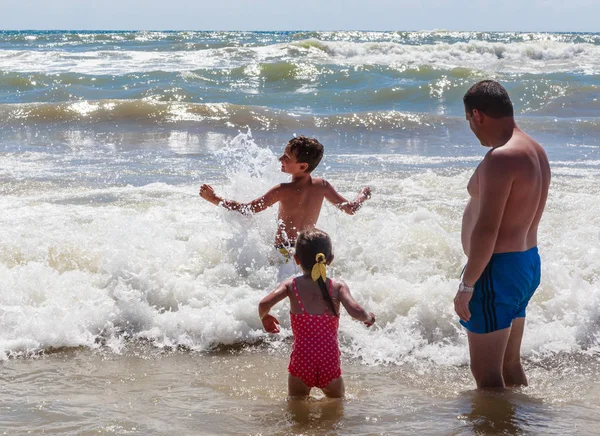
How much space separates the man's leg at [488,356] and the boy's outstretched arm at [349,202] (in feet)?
6.42

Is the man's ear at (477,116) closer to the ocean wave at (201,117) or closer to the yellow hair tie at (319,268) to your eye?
the yellow hair tie at (319,268)

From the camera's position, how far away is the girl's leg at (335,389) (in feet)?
12.7

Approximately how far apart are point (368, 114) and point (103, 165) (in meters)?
6.49

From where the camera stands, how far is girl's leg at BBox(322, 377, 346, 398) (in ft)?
12.7

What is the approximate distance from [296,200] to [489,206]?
2.44 m

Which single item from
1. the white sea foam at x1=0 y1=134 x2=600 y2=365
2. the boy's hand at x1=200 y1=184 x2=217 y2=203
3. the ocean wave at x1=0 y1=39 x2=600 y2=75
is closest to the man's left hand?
the white sea foam at x1=0 y1=134 x2=600 y2=365

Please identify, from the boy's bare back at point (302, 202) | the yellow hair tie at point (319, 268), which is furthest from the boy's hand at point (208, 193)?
the yellow hair tie at point (319, 268)

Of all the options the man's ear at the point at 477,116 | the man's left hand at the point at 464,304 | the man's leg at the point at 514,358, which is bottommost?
the man's leg at the point at 514,358

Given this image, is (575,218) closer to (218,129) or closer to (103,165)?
(103,165)

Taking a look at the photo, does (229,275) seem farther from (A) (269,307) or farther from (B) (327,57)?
(B) (327,57)

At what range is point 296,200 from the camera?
5.59 meters

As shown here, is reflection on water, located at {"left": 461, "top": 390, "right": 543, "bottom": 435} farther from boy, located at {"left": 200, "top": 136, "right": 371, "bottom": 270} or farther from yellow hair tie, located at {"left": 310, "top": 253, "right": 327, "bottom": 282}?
boy, located at {"left": 200, "top": 136, "right": 371, "bottom": 270}

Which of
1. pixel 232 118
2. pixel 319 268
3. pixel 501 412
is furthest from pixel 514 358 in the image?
pixel 232 118

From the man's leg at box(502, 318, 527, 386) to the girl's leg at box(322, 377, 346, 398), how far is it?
0.83 m
